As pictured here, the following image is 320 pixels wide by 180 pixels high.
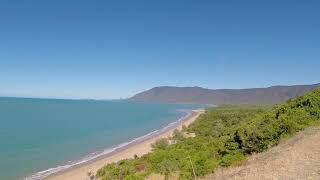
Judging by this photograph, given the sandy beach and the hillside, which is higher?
the hillside

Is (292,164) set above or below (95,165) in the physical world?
above

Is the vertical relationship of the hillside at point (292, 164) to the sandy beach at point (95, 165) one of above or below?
above

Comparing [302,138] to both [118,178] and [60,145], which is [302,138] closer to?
[118,178]

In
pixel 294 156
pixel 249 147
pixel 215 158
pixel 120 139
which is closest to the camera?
pixel 294 156

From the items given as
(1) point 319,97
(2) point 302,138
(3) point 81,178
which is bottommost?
(3) point 81,178

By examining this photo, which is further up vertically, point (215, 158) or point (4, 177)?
point (215, 158)

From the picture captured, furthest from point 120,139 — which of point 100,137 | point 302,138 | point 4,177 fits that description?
point 302,138

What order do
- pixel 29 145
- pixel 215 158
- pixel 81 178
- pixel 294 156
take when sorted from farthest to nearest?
pixel 29 145, pixel 81 178, pixel 215 158, pixel 294 156

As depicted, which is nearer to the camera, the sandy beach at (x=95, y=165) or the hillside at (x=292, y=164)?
the hillside at (x=292, y=164)

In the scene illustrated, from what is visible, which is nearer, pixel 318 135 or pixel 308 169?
pixel 308 169

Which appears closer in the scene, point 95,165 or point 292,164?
point 292,164

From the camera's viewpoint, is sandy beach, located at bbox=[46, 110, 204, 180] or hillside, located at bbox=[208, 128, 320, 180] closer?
hillside, located at bbox=[208, 128, 320, 180]
